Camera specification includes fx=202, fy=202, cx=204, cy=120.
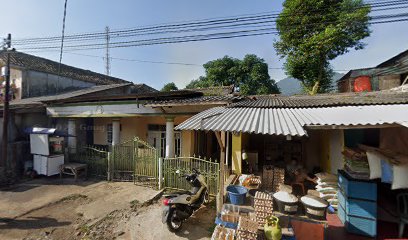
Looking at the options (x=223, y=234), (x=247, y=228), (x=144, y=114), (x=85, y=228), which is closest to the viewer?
(x=247, y=228)

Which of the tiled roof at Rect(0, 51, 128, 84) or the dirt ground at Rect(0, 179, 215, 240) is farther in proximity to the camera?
the tiled roof at Rect(0, 51, 128, 84)

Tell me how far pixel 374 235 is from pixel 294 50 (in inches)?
691

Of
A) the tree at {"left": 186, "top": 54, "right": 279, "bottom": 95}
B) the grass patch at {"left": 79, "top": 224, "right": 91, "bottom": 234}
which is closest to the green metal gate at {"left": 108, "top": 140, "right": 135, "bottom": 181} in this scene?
the grass patch at {"left": 79, "top": 224, "right": 91, "bottom": 234}

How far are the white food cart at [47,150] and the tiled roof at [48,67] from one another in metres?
7.02

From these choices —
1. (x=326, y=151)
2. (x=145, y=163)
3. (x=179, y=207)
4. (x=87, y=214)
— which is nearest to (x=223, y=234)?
(x=179, y=207)

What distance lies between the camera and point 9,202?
708 centimetres

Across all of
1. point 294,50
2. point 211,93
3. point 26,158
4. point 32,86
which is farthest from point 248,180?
point 32,86

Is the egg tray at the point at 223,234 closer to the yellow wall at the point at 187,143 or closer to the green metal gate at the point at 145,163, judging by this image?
the green metal gate at the point at 145,163

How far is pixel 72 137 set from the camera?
11.3 m

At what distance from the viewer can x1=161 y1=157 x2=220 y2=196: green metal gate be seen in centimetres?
688

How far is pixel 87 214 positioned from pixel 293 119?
21.5ft

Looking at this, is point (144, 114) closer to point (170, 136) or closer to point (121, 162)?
point (170, 136)

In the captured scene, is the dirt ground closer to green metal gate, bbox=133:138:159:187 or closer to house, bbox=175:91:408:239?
green metal gate, bbox=133:138:159:187

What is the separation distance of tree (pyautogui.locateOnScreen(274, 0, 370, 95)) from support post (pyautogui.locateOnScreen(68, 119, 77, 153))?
15536 mm
